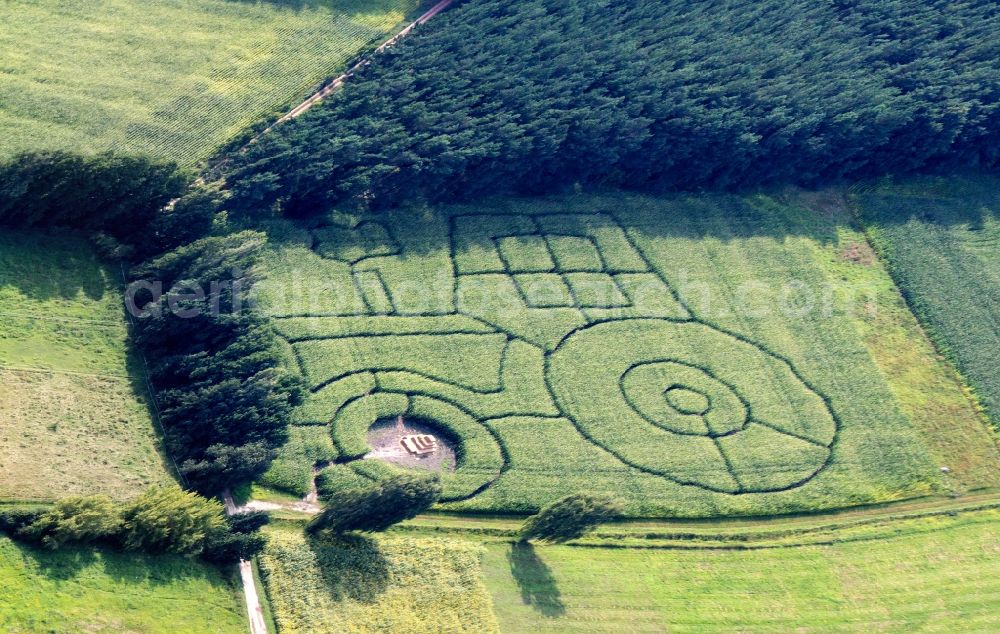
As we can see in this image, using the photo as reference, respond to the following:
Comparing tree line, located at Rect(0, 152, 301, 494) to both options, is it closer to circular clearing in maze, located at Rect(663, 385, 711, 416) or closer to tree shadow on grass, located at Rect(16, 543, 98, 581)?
tree shadow on grass, located at Rect(16, 543, 98, 581)

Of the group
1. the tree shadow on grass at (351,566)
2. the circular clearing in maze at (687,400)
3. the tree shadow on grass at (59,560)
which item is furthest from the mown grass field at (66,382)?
the circular clearing in maze at (687,400)

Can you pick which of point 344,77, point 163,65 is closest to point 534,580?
point 344,77

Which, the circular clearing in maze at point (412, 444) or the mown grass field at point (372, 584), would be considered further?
the circular clearing in maze at point (412, 444)

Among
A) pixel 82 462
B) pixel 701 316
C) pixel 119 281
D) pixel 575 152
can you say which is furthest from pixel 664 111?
pixel 82 462

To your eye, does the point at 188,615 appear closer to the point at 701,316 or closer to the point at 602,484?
the point at 602,484

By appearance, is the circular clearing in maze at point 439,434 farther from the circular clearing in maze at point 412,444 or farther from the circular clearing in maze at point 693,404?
the circular clearing in maze at point 693,404

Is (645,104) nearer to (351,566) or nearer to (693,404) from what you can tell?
(693,404)
